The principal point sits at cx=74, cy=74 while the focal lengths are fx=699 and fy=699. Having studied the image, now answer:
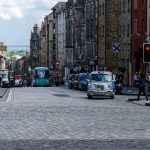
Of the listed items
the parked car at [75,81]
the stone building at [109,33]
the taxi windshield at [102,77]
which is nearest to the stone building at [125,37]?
the stone building at [109,33]

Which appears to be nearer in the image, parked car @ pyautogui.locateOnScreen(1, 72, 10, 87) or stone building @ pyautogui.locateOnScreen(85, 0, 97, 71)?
parked car @ pyautogui.locateOnScreen(1, 72, 10, 87)

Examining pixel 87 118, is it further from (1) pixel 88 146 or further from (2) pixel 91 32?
(2) pixel 91 32

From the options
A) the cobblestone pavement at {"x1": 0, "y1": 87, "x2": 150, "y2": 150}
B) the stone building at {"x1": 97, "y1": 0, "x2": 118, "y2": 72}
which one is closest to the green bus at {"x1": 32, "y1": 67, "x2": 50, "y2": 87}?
the stone building at {"x1": 97, "y1": 0, "x2": 118, "y2": 72}

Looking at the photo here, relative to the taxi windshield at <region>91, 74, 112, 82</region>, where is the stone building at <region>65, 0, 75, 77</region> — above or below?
above

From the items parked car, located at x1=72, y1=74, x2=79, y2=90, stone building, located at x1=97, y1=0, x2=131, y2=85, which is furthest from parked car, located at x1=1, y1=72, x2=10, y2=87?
parked car, located at x1=72, y1=74, x2=79, y2=90

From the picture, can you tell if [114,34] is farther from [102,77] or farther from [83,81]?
[102,77]

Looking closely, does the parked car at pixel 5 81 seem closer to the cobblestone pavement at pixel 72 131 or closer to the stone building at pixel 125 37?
the stone building at pixel 125 37

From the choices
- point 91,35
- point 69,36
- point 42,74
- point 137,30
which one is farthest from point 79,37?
point 137,30

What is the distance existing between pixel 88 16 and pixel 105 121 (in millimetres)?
94016

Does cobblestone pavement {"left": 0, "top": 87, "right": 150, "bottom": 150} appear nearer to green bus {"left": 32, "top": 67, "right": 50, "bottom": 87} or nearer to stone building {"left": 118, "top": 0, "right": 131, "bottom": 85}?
stone building {"left": 118, "top": 0, "right": 131, "bottom": 85}

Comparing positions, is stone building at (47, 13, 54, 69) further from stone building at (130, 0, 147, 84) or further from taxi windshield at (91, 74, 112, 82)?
taxi windshield at (91, 74, 112, 82)

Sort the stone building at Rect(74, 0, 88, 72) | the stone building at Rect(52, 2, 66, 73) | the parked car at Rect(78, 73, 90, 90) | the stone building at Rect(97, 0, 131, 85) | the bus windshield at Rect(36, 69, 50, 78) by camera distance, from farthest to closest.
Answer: the stone building at Rect(52, 2, 66, 73)
the stone building at Rect(74, 0, 88, 72)
the bus windshield at Rect(36, 69, 50, 78)
the stone building at Rect(97, 0, 131, 85)
the parked car at Rect(78, 73, 90, 90)

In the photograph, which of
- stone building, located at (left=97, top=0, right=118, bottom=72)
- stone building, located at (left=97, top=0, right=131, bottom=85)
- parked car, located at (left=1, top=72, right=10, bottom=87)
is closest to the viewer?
stone building, located at (left=97, top=0, right=131, bottom=85)

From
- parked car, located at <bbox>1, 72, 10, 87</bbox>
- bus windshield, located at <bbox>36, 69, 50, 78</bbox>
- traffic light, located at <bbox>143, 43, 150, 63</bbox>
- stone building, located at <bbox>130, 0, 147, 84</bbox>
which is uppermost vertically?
stone building, located at <bbox>130, 0, 147, 84</bbox>
